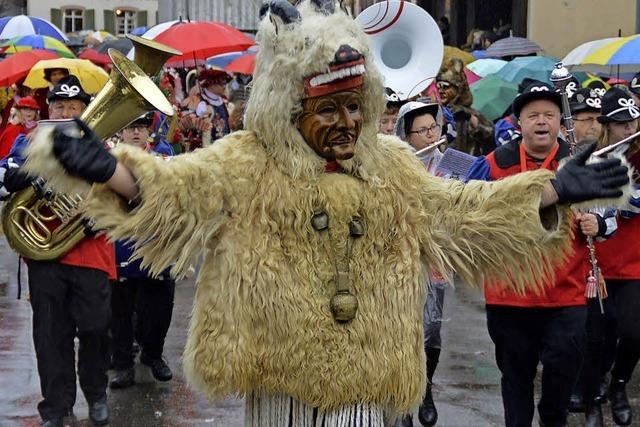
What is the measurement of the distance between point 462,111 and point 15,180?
585 centimetres

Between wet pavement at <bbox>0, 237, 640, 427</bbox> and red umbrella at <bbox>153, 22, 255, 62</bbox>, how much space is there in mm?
4524

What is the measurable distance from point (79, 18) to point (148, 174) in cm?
5529

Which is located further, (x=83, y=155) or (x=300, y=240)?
(x=300, y=240)

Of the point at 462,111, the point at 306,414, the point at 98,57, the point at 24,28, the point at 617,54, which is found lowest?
the point at 306,414

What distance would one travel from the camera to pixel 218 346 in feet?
13.4

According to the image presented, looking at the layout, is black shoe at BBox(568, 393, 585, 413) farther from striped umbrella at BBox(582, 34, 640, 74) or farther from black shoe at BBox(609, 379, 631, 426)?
striped umbrella at BBox(582, 34, 640, 74)

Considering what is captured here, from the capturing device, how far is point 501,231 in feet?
13.9

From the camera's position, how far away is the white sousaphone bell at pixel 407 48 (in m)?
7.30

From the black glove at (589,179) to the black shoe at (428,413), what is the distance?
3.11 m

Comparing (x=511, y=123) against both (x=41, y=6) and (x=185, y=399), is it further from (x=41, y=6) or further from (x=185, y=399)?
(x=41, y=6)

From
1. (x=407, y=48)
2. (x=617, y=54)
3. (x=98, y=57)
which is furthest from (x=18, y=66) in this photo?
(x=407, y=48)

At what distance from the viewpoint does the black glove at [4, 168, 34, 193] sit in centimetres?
630

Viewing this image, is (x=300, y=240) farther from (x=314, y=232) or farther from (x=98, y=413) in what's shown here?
(x=98, y=413)

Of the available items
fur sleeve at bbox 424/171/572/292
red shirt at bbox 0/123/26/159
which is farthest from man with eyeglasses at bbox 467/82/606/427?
red shirt at bbox 0/123/26/159
